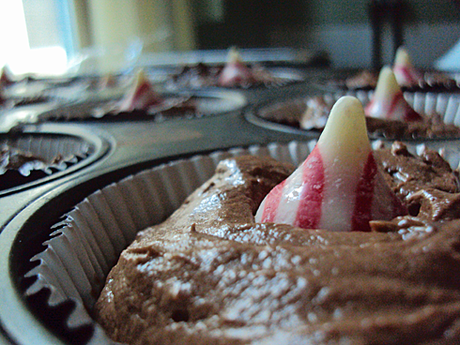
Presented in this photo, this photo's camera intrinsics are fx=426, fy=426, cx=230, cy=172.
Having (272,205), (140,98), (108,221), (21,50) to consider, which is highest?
(21,50)

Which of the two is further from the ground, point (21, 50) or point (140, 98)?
point (21, 50)

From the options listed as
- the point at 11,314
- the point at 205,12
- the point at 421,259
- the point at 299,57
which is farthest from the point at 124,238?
the point at 205,12

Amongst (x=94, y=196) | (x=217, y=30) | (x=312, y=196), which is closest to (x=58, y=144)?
(x=94, y=196)

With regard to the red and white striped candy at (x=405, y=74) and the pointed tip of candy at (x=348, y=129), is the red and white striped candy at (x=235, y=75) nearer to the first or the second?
the red and white striped candy at (x=405, y=74)

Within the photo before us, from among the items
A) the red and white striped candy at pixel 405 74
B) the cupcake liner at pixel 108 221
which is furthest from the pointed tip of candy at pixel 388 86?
the red and white striped candy at pixel 405 74

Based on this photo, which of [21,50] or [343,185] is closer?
[343,185]

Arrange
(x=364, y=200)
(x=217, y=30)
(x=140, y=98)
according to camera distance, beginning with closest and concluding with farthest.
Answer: (x=364, y=200), (x=140, y=98), (x=217, y=30)

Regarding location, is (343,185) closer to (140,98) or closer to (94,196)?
(94,196)
